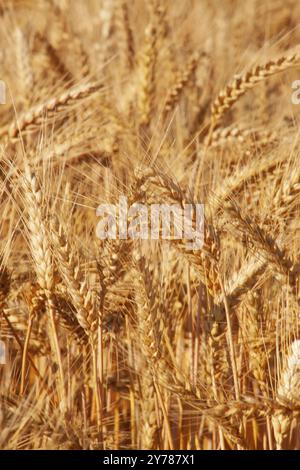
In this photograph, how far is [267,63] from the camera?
1.99m

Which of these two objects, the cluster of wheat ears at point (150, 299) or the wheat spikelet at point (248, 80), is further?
the wheat spikelet at point (248, 80)

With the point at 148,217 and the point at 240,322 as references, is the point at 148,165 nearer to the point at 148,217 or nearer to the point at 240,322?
the point at 148,217

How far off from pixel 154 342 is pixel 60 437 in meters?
0.24

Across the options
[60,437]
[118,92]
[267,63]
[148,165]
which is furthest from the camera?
[118,92]

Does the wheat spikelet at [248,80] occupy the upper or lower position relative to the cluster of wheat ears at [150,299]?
upper

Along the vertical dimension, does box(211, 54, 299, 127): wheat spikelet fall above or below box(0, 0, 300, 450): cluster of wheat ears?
above

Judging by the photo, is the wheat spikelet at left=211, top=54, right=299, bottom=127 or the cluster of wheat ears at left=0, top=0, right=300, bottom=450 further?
the wheat spikelet at left=211, top=54, right=299, bottom=127

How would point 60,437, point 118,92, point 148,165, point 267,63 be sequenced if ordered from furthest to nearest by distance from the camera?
point 118,92 < point 267,63 < point 148,165 < point 60,437

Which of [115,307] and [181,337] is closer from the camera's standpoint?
[115,307]

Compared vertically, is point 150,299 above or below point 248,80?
below

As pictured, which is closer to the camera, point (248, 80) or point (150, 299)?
point (150, 299)
